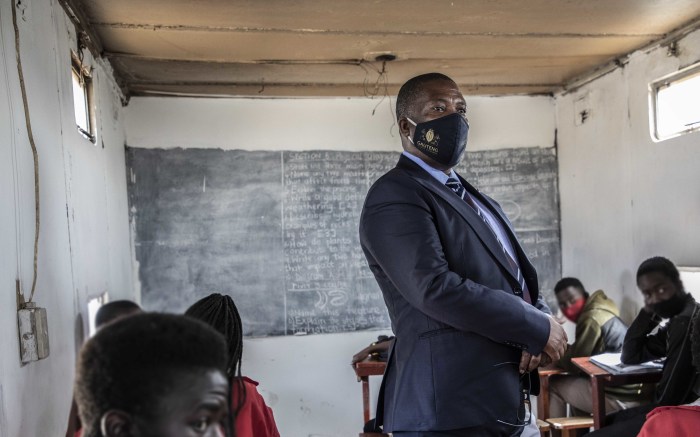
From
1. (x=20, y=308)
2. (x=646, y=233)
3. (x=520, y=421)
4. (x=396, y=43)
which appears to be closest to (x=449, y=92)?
(x=520, y=421)

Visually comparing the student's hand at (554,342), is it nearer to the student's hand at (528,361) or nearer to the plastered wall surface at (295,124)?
the student's hand at (528,361)

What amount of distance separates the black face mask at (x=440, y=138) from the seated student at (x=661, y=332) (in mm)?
1594

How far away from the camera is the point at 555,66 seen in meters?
3.82

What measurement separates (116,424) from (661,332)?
297cm

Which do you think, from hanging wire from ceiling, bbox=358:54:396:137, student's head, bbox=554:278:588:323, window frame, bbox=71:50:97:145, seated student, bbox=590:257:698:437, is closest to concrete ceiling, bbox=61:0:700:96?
hanging wire from ceiling, bbox=358:54:396:137

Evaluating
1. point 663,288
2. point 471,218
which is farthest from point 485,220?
point 663,288

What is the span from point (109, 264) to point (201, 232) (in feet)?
3.35

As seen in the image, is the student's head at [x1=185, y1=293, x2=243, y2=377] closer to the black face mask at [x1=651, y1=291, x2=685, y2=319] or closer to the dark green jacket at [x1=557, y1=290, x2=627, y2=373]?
the black face mask at [x1=651, y1=291, x2=685, y2=319]

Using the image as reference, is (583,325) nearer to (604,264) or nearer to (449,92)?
(604,264)

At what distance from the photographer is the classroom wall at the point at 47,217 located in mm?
1603

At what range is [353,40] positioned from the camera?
10.3ft

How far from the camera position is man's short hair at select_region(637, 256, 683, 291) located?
2994 mm

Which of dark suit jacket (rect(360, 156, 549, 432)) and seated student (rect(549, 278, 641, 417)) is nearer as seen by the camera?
dark suit jacket (rect(360, 156, 549, 432))

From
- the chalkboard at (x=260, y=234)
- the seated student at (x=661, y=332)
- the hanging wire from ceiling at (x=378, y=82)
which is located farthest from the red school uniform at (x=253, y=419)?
the chalkboard at (x=260, y=234)
